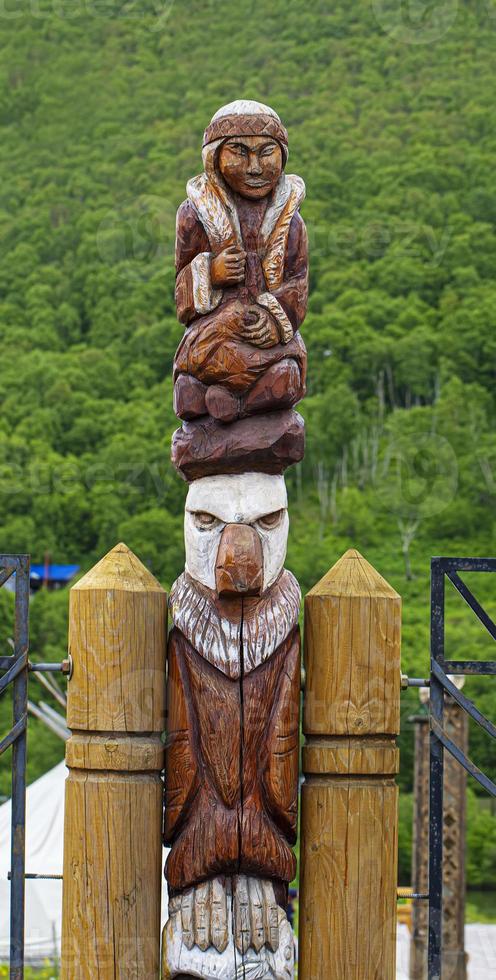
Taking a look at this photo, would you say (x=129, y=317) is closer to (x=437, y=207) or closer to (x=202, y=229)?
(x=437, y=207)

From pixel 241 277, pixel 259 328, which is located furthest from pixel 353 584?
pixel 241 277

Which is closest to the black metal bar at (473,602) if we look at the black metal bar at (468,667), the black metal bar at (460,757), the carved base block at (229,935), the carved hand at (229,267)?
the black metal bar at (468,667)

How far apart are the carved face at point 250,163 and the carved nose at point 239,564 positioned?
4.61 ft

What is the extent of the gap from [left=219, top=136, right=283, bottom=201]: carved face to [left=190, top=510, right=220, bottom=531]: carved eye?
132 cm

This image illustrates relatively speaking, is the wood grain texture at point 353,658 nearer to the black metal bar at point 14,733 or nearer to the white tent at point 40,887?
the black metal bar at point 14,733

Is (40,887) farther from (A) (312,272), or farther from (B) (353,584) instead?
(A) (312,272)

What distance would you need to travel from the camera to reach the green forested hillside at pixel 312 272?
1687 inches

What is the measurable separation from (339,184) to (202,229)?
48.4m

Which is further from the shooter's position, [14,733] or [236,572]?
[236,572]

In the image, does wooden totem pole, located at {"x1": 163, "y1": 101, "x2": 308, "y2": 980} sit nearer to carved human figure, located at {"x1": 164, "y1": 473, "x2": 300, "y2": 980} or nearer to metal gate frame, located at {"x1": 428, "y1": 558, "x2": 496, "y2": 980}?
carved human figure, located at {"x1": 164, "y1": 473, "x2": 300, "y2": 980}

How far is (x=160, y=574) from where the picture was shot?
1521 inches

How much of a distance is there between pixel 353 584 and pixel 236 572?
50cm

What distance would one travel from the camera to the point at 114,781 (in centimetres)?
518

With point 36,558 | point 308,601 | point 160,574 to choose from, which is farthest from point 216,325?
point 36,558
